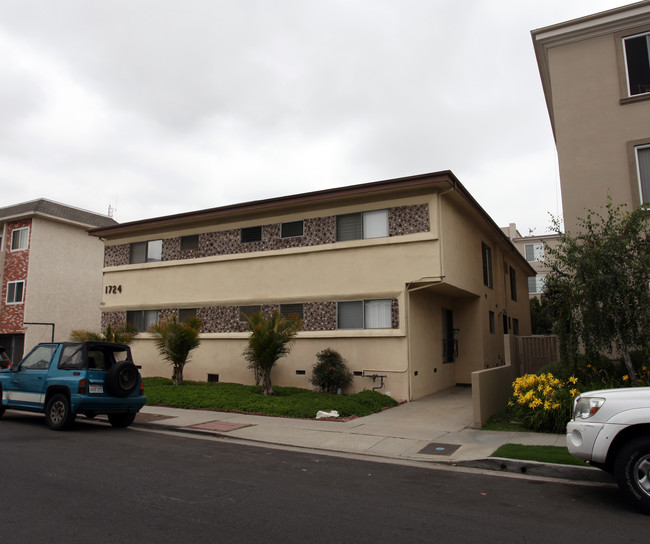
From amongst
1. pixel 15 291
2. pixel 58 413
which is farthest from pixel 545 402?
pixel 15 291

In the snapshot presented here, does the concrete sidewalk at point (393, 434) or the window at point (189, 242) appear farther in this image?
the window at point (189, 242)

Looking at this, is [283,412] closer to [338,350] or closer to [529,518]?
[338,350]

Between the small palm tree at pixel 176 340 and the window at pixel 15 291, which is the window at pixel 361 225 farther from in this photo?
the window at pixel 15 291

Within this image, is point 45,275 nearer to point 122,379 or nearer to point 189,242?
point 189,242

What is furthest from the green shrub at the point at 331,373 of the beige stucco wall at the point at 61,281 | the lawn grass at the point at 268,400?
the beige stucco wall at the point at 61,281

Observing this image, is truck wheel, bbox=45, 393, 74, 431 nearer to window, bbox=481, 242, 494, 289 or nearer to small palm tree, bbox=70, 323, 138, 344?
small palm tree, bbox=70, 323, 138, 344

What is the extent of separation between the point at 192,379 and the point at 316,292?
19.9 ft

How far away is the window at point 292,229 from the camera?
708 inches

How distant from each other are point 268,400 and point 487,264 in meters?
11.6

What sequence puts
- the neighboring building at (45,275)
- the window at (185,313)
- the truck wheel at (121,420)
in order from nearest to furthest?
the truck wheel at (121,420)
the window at (185,313)
the neighboring building at (45,275)

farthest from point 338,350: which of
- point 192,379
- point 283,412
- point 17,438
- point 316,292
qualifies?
point 17,438

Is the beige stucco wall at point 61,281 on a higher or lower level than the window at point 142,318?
higher

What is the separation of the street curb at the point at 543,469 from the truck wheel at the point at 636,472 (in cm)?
144

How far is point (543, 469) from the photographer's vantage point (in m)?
7.75
